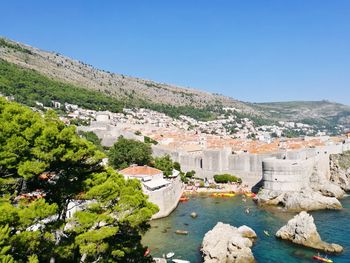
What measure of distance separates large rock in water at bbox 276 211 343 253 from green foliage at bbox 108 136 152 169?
19.7 m

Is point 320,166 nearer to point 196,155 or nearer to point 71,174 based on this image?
point 196,155

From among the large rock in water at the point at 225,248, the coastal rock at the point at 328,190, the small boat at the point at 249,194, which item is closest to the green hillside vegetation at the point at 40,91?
the small boat at the point at 249,194

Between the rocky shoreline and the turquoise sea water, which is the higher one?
the rocky shoreline

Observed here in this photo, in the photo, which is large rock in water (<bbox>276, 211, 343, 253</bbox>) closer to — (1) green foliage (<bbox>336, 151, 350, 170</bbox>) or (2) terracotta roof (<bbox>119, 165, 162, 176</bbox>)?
(2) terracotta roof (<bbox>119, 165, 162, 176</bbox>)

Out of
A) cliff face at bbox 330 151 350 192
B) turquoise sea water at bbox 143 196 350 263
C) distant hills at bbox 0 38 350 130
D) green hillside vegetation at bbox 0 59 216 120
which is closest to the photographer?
turquoise sea water at bbox 143 196 350 263

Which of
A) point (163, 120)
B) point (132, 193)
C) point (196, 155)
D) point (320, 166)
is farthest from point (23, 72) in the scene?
point (132, 193)

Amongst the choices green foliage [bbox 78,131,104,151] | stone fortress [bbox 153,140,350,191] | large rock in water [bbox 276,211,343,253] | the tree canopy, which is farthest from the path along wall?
the tree canopy

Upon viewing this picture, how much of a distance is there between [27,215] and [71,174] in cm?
276

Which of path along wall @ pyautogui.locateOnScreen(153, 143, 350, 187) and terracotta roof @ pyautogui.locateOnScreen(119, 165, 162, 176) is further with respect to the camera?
path along wall @ pyautogui.locateOnScreen(153, 143, 350, 187)

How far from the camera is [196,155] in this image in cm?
4906

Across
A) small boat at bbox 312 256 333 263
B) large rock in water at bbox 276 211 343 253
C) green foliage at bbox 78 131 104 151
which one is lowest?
small boat at bbox 312 256 333 263

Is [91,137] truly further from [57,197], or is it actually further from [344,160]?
[57,197]

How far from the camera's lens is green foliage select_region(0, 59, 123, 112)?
81.8 meters

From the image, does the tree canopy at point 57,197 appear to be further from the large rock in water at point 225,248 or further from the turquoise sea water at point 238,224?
the turquoise sea water at point 238,224
